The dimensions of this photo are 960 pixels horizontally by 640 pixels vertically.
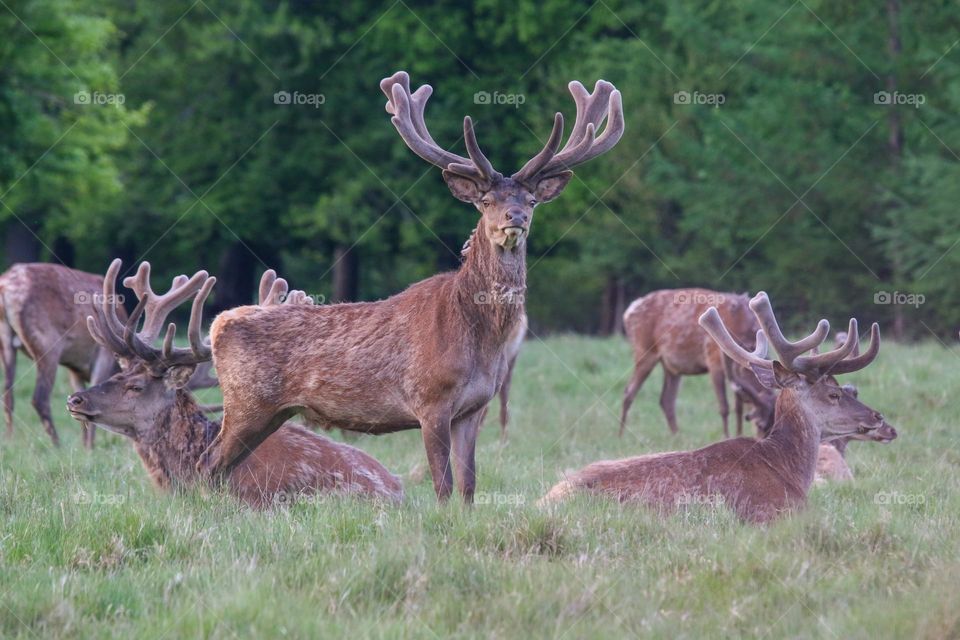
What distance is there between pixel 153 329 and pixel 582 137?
2.81 metres

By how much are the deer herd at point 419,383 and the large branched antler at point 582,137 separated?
0.01m

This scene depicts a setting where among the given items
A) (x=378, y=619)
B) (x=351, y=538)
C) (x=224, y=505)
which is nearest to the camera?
(x=378, y=619)

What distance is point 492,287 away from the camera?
7.07 metres

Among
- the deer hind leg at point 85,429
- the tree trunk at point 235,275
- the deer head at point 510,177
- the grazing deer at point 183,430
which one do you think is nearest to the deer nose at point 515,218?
the deer head at point 510,177

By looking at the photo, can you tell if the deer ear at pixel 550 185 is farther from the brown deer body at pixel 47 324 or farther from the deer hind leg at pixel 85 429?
the brown deer body at pixel 47 324

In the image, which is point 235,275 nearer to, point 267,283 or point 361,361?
point 267,283

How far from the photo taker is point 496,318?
6.98m

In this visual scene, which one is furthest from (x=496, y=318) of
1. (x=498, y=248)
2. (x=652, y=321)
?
(x=652, y=321)

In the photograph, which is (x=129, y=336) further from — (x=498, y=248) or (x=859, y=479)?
(x=859, y=479)

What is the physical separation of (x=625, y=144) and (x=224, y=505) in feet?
70.7

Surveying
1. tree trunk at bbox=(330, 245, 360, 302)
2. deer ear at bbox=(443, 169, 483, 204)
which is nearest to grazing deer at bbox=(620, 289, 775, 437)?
deer ear at bbox=(443, 169, 483, 204)

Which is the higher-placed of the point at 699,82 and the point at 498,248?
the point at 699,82

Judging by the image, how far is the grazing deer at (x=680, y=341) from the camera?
13.2 m

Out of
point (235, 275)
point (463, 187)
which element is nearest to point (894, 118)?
point (235, 275)
